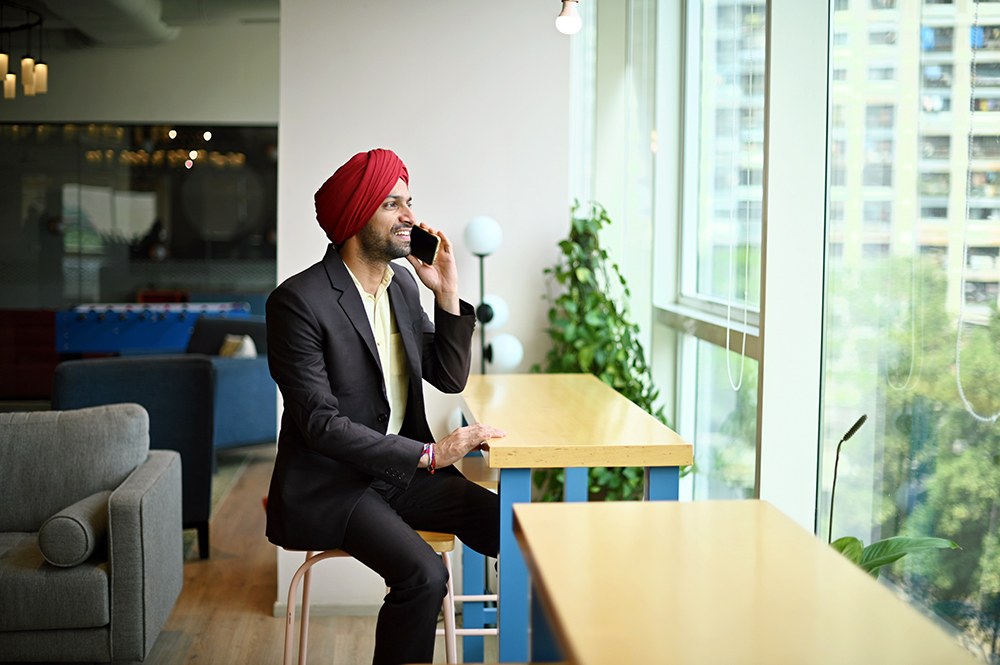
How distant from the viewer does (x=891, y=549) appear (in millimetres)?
2379

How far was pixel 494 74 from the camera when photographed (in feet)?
13.9

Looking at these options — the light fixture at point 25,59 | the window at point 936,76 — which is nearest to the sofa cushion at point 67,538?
the window at point 936,76

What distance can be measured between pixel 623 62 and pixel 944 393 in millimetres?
2936

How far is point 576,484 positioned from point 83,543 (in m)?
1.60

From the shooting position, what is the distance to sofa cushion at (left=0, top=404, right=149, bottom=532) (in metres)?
3.86

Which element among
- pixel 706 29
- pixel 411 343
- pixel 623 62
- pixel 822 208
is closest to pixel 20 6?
pixel 623 62

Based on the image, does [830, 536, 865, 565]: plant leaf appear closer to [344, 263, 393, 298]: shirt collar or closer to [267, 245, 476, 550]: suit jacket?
[267, 245, 476, 550]: suit jacket

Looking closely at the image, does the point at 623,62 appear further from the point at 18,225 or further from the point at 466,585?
the point at 18,225

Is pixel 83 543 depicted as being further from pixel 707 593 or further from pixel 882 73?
pixel 882 73

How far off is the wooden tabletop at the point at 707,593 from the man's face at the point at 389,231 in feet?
4.07

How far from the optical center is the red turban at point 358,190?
9.79 feet

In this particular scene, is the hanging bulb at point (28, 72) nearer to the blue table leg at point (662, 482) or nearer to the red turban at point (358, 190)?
the red turban at point (358, 190)

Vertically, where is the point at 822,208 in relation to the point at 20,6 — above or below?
below

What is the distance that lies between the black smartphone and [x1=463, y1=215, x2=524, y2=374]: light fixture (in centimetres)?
91
